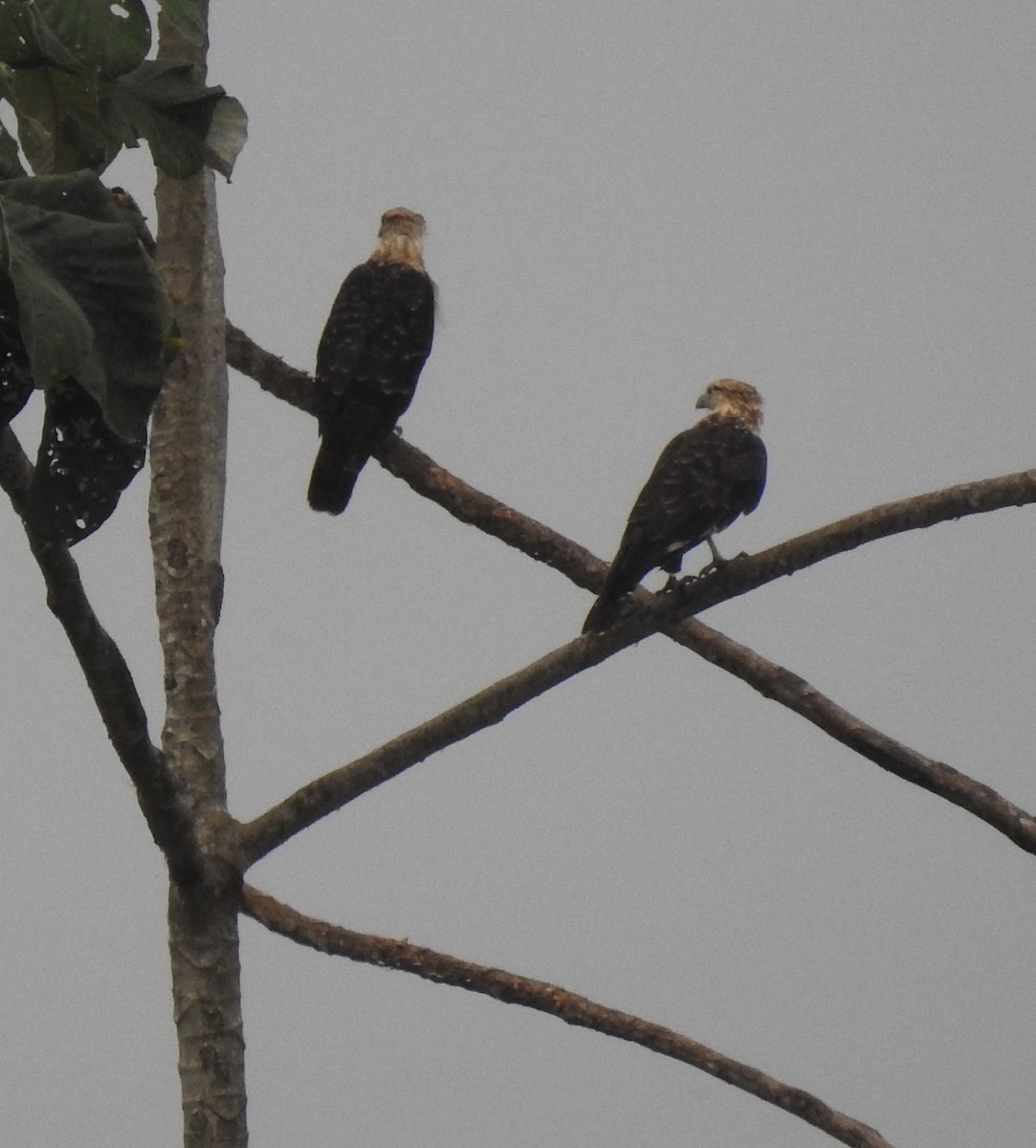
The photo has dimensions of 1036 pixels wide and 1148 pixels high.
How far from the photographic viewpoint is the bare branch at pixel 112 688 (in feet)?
8.70

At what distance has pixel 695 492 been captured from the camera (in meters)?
5.28

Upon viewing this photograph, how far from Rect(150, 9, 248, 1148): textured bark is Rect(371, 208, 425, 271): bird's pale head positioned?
2.24 m

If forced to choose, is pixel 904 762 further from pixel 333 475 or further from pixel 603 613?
pixel 333 475

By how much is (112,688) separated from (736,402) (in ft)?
10.8

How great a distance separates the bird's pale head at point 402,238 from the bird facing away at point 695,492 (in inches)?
68.7

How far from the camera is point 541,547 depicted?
197 inches

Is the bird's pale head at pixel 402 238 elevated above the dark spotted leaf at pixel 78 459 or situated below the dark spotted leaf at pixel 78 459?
above

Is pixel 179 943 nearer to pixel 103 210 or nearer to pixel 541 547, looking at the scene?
pixel 541 547

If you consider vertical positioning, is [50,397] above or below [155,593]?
below

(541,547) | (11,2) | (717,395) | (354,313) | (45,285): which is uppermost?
(354,313)

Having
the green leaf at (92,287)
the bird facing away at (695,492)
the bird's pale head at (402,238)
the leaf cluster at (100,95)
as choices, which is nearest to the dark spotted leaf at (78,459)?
the green leaf at (92,287)

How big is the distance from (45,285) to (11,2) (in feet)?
1.68

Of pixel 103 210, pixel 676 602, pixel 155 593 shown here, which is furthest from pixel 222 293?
pixel 103 210

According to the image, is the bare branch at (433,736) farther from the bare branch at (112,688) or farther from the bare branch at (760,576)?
the bare branch at (112,688)
